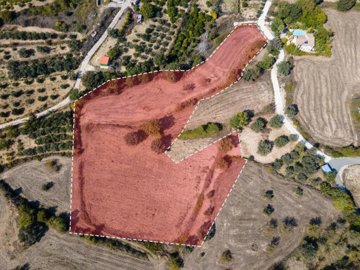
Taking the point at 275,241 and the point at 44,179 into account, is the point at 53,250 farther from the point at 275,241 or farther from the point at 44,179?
the point at 275,241

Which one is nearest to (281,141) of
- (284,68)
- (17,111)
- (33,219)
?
(284,68)

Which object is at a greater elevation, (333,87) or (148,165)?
(333,87)

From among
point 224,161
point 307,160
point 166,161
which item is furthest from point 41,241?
point 307,160

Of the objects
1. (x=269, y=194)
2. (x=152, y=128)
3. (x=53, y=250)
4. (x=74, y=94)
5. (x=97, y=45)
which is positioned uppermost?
(x=97, y=45)

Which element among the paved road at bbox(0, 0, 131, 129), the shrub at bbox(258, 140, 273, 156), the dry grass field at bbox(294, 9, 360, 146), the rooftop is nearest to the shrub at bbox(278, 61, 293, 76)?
the dry grass field at bbox(294, 9, 360, 146)

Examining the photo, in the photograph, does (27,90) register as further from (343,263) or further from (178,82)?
(343,263)

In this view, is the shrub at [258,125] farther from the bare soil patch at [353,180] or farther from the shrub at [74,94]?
the shrub at [74,94]
